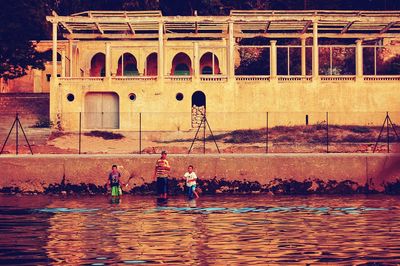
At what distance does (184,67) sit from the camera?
80125 millimetres

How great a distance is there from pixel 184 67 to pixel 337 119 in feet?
67.5

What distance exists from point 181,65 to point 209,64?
7.96ft

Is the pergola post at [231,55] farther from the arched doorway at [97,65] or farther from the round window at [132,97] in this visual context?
the arched doorway at [97,65]

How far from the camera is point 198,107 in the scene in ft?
209

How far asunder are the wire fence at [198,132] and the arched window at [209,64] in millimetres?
16652

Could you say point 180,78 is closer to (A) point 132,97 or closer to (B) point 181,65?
(A) point 132,97

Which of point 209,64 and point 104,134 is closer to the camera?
point 104,134

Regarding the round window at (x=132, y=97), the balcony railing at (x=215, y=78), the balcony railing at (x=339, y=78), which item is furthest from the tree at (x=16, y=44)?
the balcony railing at (x=339, y=78)

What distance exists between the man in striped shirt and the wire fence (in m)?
15.9

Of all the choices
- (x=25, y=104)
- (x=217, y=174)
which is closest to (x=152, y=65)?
(x=25, y=104)

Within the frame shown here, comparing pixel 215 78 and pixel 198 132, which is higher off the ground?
pixel 215 78

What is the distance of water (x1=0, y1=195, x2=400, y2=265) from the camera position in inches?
713

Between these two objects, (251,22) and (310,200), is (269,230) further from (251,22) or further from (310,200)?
(251,22)

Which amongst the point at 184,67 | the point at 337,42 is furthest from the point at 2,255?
the point at 337,42
